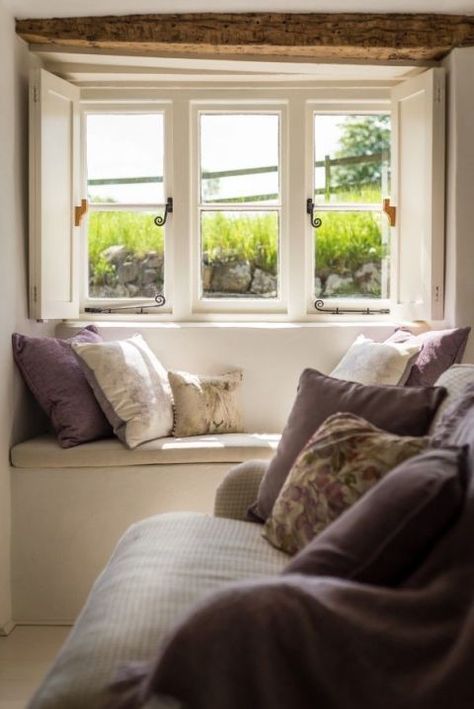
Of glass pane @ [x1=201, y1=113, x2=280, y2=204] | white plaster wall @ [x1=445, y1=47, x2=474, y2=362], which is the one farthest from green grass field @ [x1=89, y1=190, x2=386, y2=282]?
white plaster wall @ [x1=445, y1=47, x2=474, y2=362]

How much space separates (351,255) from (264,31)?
1.18 meters

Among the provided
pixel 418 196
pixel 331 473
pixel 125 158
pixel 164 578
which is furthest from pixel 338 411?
pixel 125 158

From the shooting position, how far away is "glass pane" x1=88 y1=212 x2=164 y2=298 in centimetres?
500

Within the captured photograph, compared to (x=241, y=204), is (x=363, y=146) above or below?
above

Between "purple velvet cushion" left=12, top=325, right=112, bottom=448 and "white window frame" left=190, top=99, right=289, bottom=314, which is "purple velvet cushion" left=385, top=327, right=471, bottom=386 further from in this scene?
"purple velvet cushion" left=12, top=325, right=112, bottom=448

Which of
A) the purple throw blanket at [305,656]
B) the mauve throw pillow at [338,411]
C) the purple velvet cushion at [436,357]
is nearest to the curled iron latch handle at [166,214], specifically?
the purple velvet cushion at [436,357]

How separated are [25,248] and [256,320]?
1.19 meters

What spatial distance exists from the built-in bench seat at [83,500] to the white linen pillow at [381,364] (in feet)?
1.70

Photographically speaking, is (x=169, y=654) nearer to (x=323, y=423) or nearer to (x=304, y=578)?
(x=304, y=578)

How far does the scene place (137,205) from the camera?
497 centimetres

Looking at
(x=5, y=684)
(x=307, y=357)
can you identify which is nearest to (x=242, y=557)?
(x=5, y=684)

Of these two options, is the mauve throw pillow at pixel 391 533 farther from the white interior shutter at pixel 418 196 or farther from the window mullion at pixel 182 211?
the window mullion at pixel 182 211

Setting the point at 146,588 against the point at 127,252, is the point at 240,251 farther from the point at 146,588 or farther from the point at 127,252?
the point at 146,588

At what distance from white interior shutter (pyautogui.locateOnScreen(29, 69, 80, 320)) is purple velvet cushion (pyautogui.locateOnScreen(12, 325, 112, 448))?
0.26m
